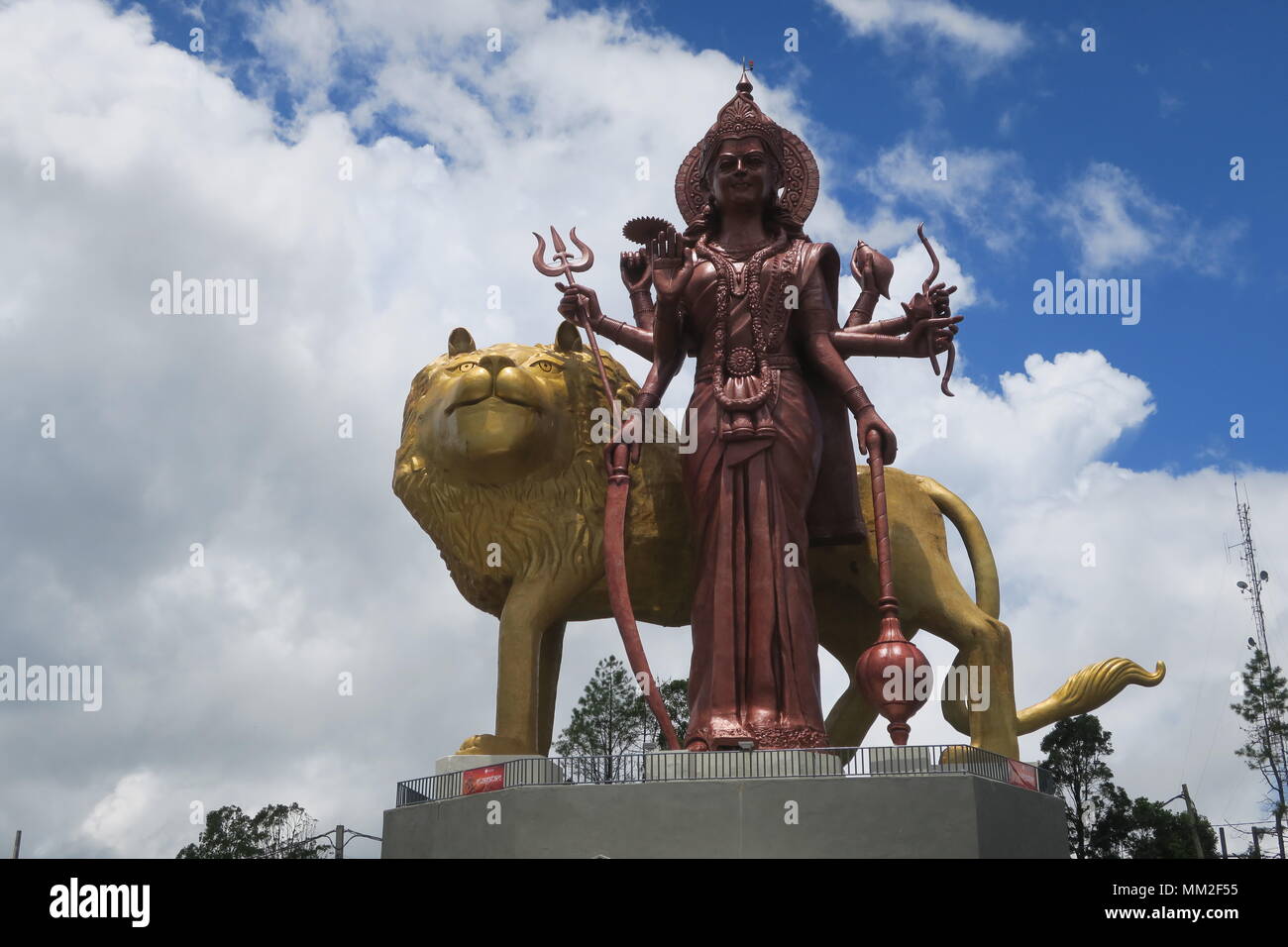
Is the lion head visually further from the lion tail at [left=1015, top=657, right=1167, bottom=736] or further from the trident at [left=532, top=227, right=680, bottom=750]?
the lion tail at [left=1015, top=657, right=1167, bottom=736]

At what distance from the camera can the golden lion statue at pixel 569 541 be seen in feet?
36.5

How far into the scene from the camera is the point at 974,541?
480 inches

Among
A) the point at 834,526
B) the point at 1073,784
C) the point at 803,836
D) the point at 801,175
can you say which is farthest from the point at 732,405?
the point at 1073,784

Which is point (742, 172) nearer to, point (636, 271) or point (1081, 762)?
point (636, 271)

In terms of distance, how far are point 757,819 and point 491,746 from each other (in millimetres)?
2604

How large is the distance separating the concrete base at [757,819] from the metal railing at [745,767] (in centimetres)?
13

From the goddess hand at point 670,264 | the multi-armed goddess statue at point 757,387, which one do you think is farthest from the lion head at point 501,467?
the goddess hand at point 670,264

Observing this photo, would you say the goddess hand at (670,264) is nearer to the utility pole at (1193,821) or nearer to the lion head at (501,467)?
the lion head at (501,467)

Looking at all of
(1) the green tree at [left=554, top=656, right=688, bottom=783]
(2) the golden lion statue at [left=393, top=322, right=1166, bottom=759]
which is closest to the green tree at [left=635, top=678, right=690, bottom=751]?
(1) the green tree at [left=554, top=656, right=688, bottom=783]

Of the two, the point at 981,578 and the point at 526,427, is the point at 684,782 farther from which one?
the point at 981,578

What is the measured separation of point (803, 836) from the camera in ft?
28.6

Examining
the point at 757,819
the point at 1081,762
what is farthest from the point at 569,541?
the point at 1081,762

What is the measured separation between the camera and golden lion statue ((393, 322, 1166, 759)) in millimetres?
11133

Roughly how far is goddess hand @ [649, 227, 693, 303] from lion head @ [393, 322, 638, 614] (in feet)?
3.73
